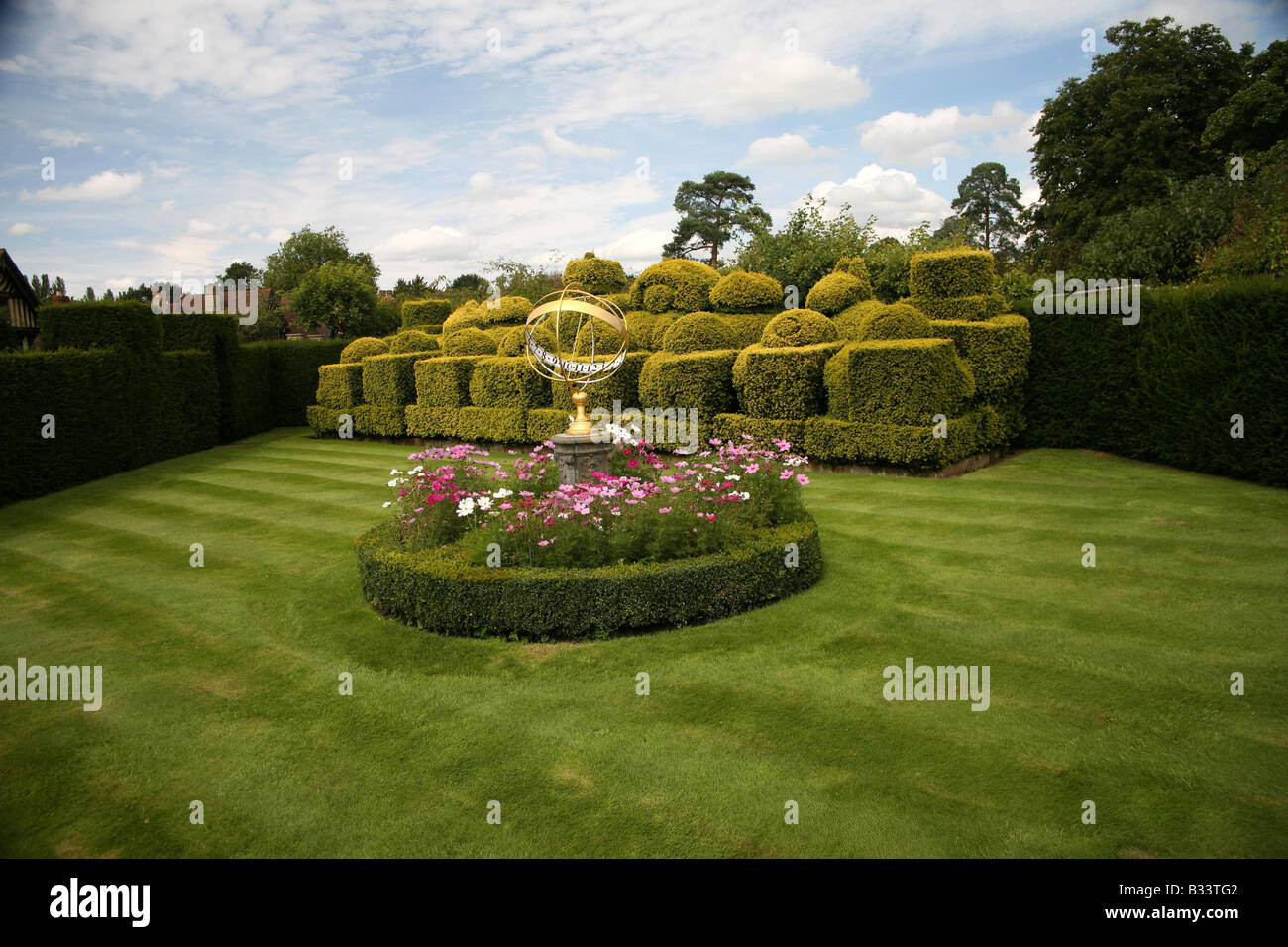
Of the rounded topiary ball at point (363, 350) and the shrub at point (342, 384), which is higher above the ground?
the rounded topiary ball at point (363, 350)

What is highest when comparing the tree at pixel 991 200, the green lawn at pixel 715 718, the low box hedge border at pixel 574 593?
the tree at pixel 991 200

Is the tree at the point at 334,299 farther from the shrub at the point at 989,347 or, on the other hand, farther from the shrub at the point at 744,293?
the shrub at the point at 989,347

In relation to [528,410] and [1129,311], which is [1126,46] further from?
[528,410]

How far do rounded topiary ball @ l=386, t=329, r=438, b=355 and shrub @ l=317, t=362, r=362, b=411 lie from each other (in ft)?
4.71

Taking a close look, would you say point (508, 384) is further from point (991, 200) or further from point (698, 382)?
point (991, 200)

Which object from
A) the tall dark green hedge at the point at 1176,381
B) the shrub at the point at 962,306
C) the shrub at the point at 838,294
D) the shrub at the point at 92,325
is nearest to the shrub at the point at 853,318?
the shrub at the point at 838,294

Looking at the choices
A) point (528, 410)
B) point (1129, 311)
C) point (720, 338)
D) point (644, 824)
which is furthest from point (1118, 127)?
point (644, 824)

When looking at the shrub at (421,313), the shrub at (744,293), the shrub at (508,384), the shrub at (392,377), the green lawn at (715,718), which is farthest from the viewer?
the shrub at (421,313)

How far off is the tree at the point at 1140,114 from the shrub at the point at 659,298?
20.9 m

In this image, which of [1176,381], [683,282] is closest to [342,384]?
[683,282]

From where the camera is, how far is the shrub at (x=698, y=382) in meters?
16.8

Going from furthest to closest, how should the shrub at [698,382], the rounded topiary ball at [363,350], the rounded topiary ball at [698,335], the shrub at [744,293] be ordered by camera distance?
the rounded topiary ball at [363,350] → the shrub at [744,293] → the rounded topiary ball at [698,335] → the shrub at [698,382]

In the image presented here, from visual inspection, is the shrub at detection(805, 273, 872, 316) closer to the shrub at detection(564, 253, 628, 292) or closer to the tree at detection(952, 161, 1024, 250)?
the shrub at detection(564, 253, 628, 292)
